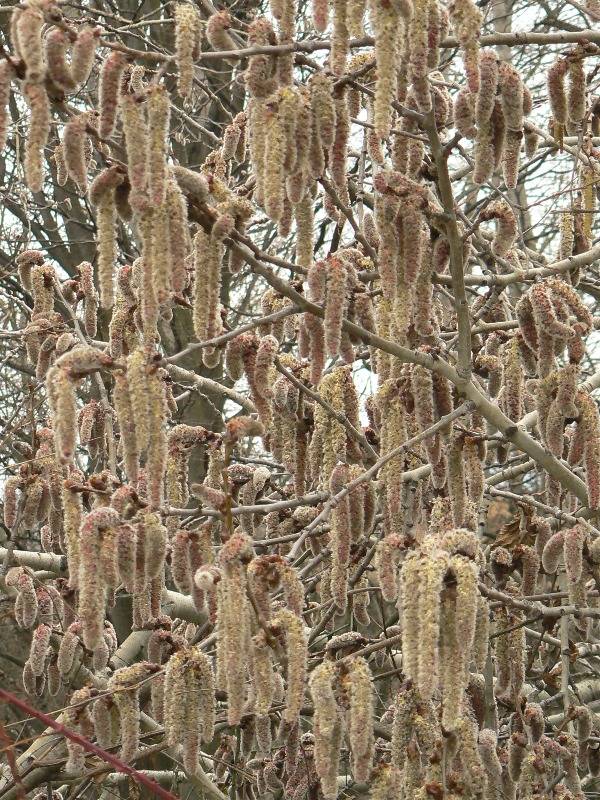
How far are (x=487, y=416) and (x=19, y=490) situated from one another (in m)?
2.01

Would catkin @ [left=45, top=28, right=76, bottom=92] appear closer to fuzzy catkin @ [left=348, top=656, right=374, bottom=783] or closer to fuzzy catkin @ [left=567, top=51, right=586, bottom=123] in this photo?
fuzzy catkin @ [left=348, top=656, right=374, bottom=783]

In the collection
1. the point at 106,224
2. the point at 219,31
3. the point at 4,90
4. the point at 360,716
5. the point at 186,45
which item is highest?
the point at 219,31

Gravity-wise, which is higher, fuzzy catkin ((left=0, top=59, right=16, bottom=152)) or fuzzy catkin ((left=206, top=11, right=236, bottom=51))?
fuzzy catkin ((left=206, top=11, right=236, bottom=51))

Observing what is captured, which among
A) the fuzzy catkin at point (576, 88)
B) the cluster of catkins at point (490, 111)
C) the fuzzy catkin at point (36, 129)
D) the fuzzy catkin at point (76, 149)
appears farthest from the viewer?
the fuzzy catkin at point (576, 88)

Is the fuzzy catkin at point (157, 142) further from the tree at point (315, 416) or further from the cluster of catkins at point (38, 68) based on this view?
the cluster of catkins at point (38, 68)

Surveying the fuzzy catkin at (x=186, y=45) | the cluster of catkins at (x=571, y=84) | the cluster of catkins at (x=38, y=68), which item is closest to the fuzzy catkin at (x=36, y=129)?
the cluster of catkins at (x=38, y=68)

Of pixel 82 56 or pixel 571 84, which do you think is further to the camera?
pixel 571 84

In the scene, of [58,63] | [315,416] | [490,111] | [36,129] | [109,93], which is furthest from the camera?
[315,416]

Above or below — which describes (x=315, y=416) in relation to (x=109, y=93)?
below

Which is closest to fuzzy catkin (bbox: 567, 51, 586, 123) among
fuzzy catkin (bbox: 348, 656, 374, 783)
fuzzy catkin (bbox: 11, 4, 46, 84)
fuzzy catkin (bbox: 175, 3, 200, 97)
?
fuzzy catkin (bbox: 175, 3, 200, 97)

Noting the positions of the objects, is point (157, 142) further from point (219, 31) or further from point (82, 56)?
point (219, 31)

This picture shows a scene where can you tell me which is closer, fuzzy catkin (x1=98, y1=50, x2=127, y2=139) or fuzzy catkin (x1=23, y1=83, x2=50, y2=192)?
fuzzy catkin (x1=23, y1=83, x2=50, y2=192)

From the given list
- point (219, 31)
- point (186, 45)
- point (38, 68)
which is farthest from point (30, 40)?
point (219, 31)

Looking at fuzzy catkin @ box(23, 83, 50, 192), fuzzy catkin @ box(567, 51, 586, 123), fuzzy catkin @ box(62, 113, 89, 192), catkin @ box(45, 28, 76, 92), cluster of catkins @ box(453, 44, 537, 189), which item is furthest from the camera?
fuzzy catkin @ box(567, 51, 586, 123)
